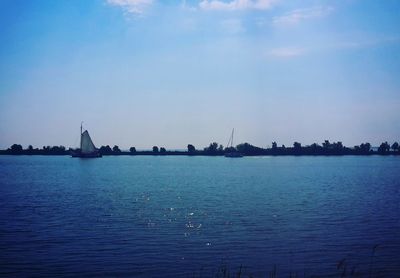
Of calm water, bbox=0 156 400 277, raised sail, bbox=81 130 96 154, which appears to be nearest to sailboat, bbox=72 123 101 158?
raised sail, bbox=81 130 96 154

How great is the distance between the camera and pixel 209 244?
21922mm

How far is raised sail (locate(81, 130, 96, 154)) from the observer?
16125 centimetres

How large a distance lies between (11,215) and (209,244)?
16937mm

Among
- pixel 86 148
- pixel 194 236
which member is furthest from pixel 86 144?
pixel 194 236

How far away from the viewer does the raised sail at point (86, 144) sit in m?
161

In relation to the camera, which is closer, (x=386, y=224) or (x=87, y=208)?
(x=386, y=224)

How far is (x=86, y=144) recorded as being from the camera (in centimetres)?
16712

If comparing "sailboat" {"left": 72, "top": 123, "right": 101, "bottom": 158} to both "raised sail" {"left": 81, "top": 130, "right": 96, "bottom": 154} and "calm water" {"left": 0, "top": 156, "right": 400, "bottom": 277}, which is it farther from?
"calm water" {"left": 0, "top": 156, "right": 400, "bottom": 277}

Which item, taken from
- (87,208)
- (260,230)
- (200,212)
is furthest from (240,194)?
(260,230)

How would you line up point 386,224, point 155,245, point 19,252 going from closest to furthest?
point 19,252
point 155,245
point 386,224

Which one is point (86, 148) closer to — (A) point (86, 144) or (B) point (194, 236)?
(A) point (86, 144)

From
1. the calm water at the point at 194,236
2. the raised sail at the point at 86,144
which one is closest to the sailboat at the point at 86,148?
the raised sail at the point at 86,144

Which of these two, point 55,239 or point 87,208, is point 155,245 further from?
point 87,208

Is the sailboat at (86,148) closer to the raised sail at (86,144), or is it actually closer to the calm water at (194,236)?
the raised sail at (86,144)
